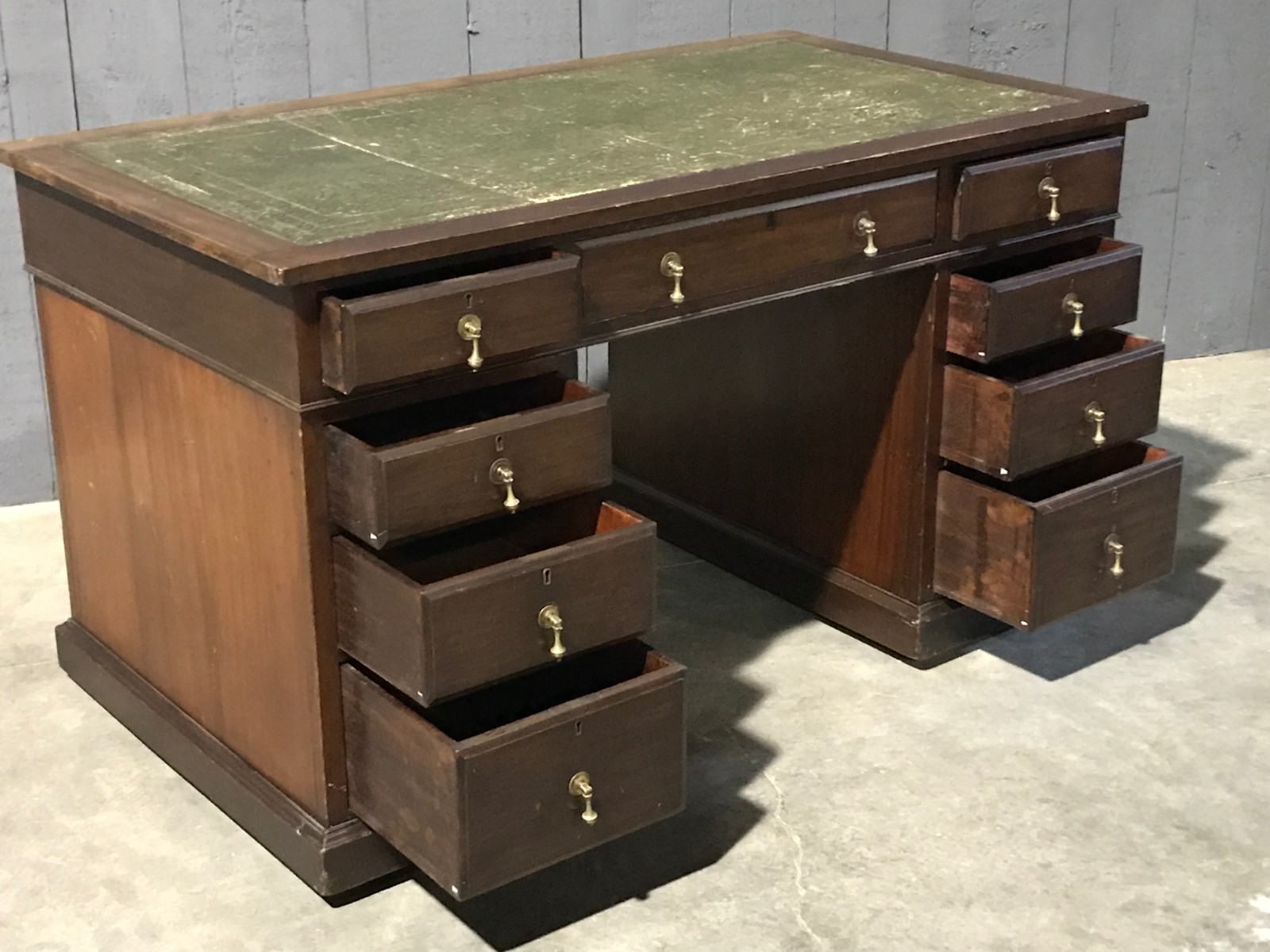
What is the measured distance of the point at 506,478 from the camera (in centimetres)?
200

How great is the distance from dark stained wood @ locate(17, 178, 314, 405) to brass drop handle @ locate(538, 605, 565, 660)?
337 mm

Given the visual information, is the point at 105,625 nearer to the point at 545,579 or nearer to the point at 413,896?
the point at 413,896

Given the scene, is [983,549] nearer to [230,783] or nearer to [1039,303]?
[1039,303]

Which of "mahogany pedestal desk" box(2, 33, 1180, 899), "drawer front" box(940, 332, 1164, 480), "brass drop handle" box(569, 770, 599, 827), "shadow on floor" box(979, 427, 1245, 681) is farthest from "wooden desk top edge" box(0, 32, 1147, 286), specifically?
"shadow on floor" box(979, 427, 1245, 681)

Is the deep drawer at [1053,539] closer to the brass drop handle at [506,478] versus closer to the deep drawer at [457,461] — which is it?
the deep drawer at [457,461]

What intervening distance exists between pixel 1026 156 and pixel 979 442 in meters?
0.39

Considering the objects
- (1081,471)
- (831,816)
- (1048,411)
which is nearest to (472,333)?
(831,816)

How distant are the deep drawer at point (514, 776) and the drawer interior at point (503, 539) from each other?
0.50 ft

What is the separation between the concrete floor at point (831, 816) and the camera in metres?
2.11

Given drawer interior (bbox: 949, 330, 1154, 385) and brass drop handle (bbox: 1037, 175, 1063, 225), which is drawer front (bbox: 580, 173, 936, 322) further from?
drawer interior (bbox: 949, 330, 1154, 385)

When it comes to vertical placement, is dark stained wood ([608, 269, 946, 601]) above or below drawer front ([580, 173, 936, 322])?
below

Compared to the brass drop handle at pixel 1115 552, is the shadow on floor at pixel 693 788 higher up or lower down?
lower down

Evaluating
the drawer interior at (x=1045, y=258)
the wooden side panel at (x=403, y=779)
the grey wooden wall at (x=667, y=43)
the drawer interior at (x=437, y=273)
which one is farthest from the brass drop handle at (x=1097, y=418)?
the grey wooden wall at (x=667, y=43)

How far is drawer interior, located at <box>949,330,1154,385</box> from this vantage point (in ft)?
8.80
